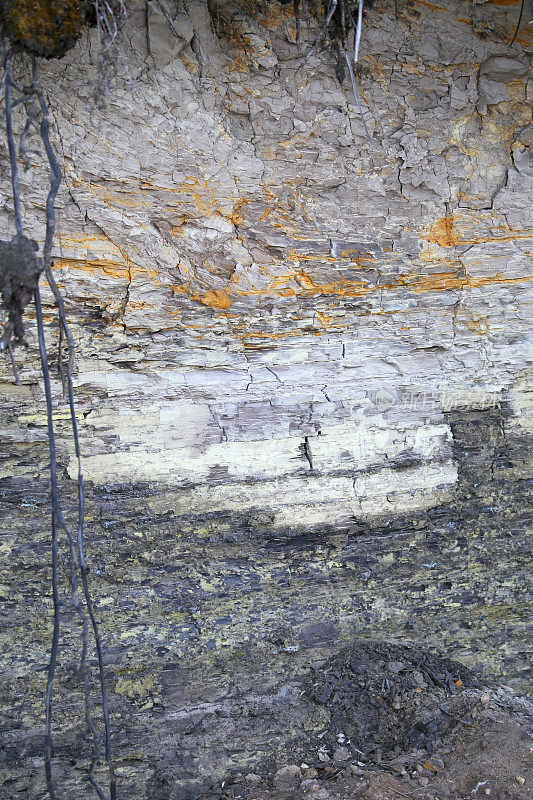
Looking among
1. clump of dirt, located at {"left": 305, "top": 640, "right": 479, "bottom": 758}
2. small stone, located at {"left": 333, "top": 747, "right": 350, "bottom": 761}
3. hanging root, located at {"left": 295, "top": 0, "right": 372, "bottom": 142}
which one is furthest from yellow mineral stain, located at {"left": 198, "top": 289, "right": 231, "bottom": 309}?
small stone, located at {"left": 333, "top": 747, "right": 350, "bottom": 761}

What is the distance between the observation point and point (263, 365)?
9.97 ft

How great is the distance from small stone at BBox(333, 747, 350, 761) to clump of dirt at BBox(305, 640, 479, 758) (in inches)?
1.9

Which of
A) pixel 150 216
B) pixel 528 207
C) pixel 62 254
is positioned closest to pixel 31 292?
pixel 62 254

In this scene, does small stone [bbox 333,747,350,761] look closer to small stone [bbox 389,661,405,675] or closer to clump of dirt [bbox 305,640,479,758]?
clump of dirt [bbox 305,640,479,758]

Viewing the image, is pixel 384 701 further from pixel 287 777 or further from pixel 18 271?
pixel 18 271

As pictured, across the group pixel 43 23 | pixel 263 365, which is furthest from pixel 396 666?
pixel 43 23

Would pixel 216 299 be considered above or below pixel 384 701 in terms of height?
above

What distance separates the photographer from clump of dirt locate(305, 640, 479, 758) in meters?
3.10

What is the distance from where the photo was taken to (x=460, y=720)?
124 inches

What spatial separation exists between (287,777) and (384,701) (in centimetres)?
65

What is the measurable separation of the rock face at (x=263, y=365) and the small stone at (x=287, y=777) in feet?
0.29

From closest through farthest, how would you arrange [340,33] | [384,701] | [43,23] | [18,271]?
[18,271] < [43,23] < [340,33] < [384,701]

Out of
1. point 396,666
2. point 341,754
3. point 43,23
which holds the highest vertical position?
point 43,23

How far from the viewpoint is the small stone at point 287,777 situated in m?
3.01
